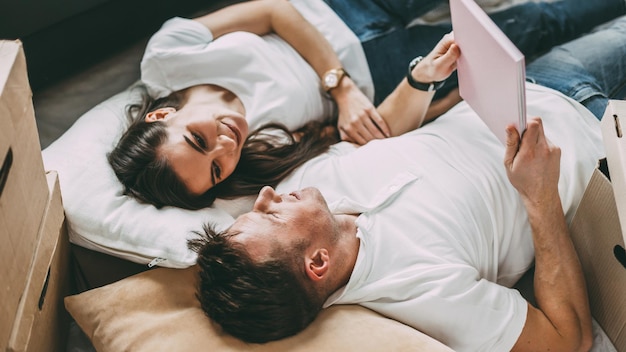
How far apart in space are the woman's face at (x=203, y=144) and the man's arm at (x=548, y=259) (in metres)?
0.57

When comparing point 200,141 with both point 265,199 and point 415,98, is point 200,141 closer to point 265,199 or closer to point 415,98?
point 265,199

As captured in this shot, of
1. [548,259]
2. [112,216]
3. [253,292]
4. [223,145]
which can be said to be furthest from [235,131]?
[548,259]

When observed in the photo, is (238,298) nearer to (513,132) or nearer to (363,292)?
(363,292)

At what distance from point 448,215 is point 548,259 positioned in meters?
0.20

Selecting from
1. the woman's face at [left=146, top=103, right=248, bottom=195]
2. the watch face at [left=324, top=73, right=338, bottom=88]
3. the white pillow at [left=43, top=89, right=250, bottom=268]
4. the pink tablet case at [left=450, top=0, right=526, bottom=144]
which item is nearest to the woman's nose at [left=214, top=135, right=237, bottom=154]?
the woman's face at [left=146, top=103, right=248, bottom=195]

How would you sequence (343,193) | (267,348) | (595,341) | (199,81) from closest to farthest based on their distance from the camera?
1. (267,348)
2. (595,341)
3. (343,193)
4. (199,81)

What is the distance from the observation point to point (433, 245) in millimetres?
1210

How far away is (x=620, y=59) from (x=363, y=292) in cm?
96

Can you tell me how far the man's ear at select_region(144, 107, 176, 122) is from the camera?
4.70ft

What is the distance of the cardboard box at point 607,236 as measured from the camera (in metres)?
1.09

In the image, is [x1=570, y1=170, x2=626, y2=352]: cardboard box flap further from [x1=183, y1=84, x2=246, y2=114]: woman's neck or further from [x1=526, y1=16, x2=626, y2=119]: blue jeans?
[x1=183, y1=84, x2=246, y2=114]: woman's neck

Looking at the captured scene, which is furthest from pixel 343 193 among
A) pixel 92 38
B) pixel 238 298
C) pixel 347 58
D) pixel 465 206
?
pixel 92 38

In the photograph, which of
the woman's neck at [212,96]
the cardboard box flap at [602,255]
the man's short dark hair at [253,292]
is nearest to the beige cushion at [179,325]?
the man's short dark hair at [253,292]

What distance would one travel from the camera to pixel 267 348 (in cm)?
107
